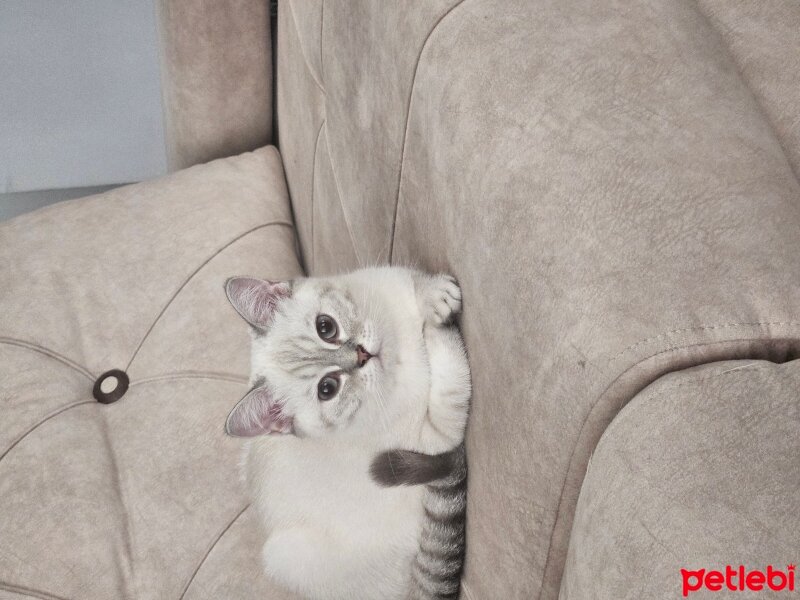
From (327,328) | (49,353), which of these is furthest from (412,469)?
(49,353)

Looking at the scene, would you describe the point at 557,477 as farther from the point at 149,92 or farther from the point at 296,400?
the point at 149,92

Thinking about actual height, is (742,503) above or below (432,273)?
above

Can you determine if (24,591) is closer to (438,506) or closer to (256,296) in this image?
(256,296)

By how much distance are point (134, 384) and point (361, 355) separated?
1.97 ft

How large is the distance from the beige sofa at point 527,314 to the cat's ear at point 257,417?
0.27 metres

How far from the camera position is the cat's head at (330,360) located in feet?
3.07

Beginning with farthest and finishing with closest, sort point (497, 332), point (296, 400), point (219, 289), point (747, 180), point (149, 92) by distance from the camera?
point (149, 92)
point (219, 289)
point (296, 400)
point (497, 332)
point (747, 180)

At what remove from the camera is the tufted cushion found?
1.09 meters

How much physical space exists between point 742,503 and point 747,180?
0.93 ft

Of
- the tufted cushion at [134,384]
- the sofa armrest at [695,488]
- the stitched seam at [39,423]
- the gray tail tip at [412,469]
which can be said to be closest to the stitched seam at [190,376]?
the tufted cushion at [134,384]

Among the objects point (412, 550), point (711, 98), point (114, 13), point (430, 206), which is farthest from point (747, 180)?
point (114, 13)

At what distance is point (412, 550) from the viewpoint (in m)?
0.89

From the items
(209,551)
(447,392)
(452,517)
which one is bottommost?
(209,551)

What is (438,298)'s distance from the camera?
81cm
